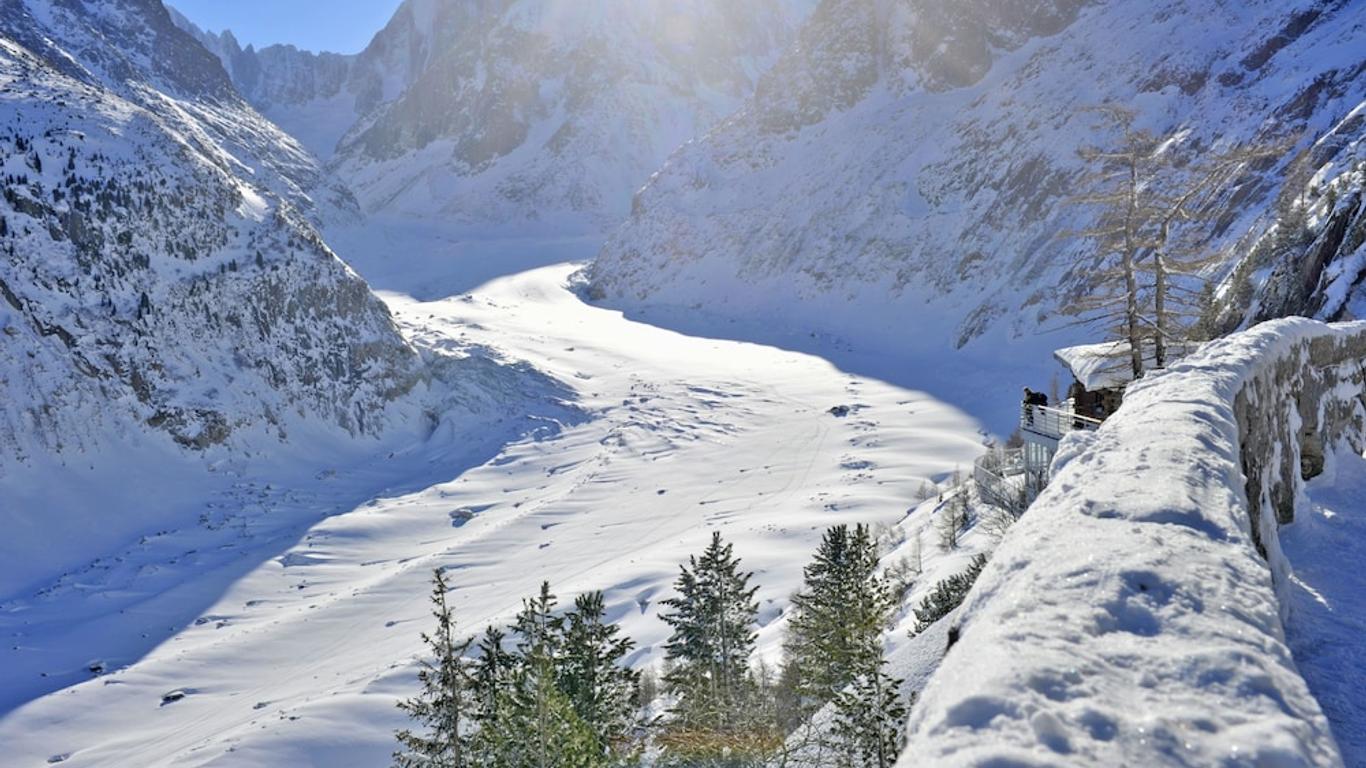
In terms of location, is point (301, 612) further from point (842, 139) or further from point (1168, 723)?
point (842, 139)

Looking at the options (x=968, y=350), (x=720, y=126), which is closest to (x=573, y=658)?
(x=968, y=350)

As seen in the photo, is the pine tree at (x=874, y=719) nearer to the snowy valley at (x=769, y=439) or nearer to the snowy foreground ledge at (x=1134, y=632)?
the snowy valley at (x=769, y=439)

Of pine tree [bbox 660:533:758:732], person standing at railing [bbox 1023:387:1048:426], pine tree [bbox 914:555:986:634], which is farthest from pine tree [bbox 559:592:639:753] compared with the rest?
person standing at railing [bbox 1023:387:1048:426]

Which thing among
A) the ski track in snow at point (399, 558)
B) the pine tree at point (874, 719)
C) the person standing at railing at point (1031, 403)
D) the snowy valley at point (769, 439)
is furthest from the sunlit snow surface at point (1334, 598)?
the ski track in snow at point (399, 558)

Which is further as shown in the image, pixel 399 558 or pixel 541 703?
pixel 399 558

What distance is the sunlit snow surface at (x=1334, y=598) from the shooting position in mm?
5328

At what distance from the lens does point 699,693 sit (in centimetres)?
1747

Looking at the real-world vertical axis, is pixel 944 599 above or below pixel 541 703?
below

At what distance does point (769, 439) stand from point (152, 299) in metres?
46.4

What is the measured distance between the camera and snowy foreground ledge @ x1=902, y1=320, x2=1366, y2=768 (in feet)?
10.6

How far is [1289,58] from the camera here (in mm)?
73000

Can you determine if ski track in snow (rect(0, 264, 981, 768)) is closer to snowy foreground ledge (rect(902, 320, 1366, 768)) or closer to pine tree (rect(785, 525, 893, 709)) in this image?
pine tree (rect(785, 525, 893, 709))

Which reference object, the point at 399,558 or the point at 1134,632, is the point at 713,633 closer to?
the point at 1134,632

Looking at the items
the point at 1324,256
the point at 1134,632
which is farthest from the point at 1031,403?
the point at 1134,632
